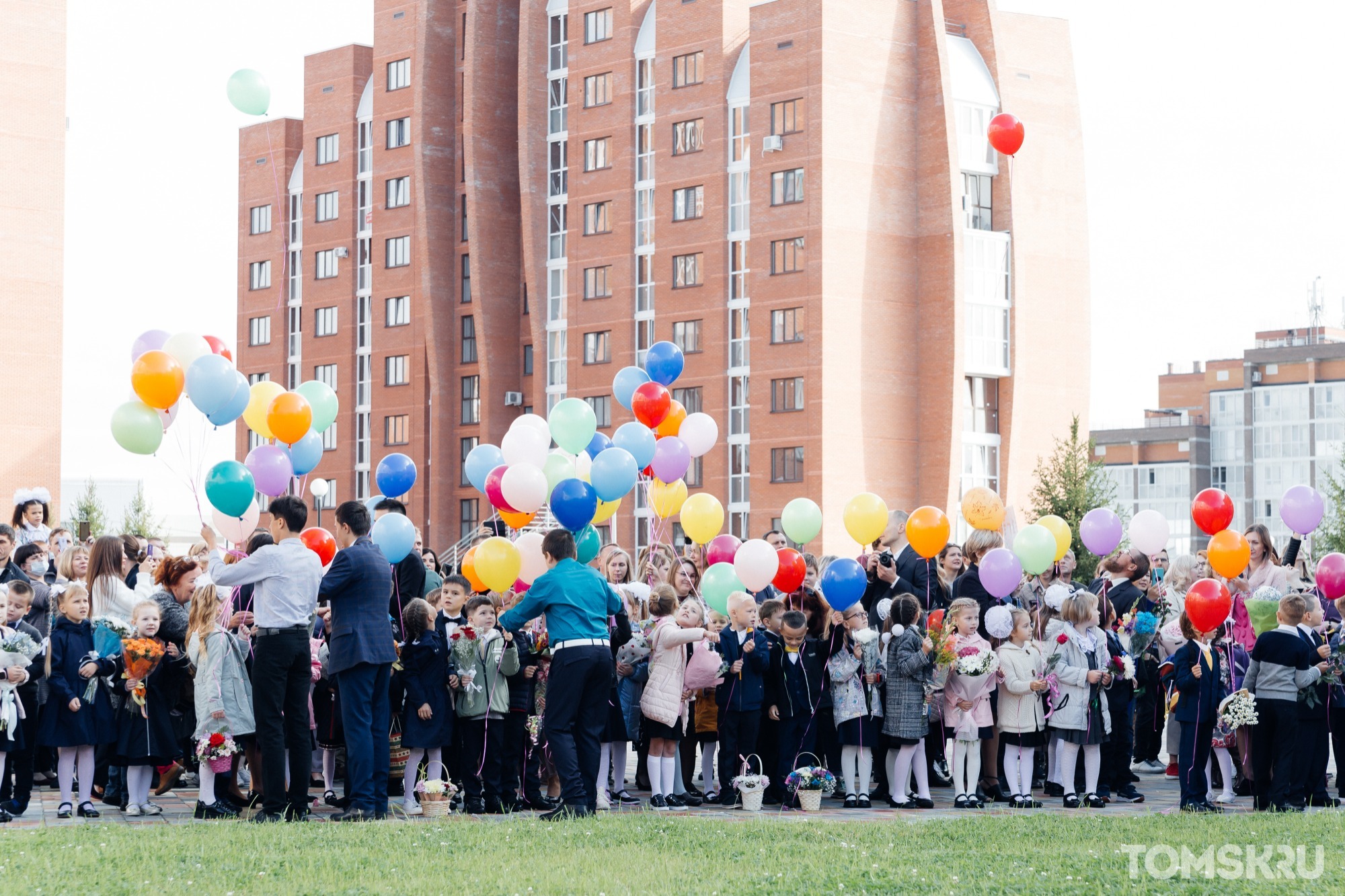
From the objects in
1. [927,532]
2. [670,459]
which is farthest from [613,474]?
[927,532]

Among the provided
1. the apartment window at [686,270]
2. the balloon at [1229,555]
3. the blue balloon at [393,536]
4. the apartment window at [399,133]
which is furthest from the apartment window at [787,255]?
the blue balloon at [393,536]

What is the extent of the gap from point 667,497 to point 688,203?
4094 cm

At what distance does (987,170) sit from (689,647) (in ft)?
147

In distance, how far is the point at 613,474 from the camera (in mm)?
13852

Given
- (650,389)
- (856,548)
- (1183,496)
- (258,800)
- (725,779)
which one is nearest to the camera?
(258,800)

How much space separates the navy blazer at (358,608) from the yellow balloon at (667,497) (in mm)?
5798

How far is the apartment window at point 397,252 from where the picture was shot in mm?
64875

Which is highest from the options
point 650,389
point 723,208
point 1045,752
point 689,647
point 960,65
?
point 960,65

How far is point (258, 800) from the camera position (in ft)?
37.3

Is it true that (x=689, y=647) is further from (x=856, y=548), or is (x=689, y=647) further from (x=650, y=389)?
(x=856, y=548)

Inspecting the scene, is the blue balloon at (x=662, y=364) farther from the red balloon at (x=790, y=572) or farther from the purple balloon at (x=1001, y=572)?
the purple balloon at (x=1001, y=572)

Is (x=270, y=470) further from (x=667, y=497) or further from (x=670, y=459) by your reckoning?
(x=667, y=497)

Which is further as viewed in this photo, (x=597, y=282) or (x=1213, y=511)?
(x=597, y=282)

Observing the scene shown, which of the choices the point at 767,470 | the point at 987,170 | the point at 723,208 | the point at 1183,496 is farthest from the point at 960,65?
the point at 1183,496
